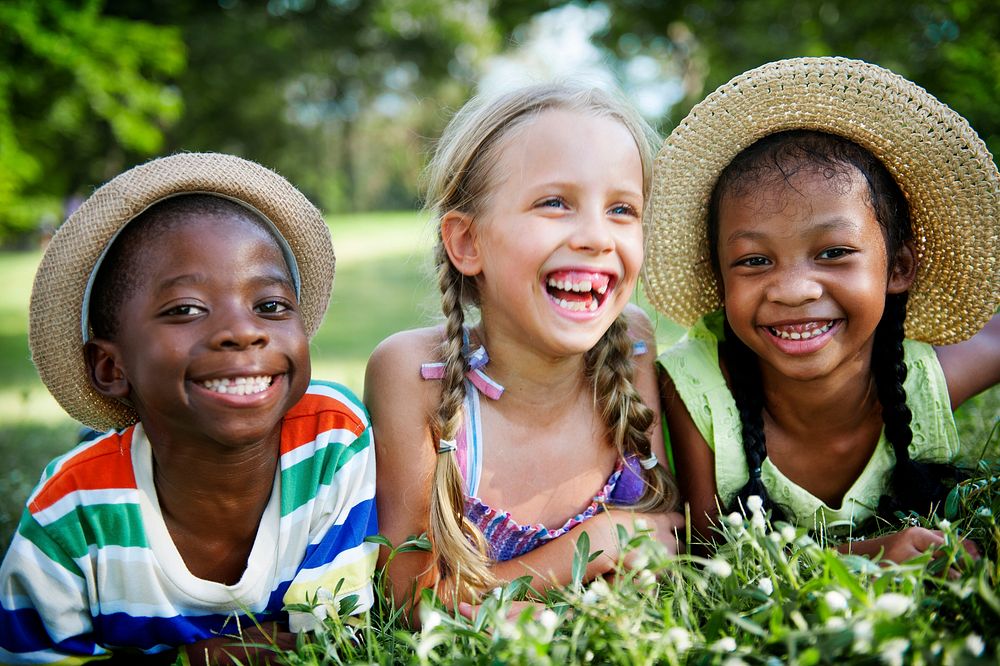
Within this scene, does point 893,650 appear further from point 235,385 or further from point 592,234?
point 235,385

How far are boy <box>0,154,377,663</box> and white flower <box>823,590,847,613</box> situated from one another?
1194 mm

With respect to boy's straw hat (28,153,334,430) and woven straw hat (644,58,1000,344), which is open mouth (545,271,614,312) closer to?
woven straw hat (644,58,1000,344)

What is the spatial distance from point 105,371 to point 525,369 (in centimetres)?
131

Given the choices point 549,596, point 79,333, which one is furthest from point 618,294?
point 79,333

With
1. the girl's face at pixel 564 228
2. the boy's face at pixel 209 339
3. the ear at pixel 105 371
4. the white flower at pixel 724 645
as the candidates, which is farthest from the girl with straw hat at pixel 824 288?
the ear at pixel 105 371

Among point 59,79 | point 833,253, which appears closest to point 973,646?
point 833,253

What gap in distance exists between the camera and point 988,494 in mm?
2506

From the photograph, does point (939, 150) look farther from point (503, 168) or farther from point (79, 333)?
point (79, 333)

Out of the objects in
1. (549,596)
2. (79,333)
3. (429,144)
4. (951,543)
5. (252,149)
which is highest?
(252,149)

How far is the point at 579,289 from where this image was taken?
268 centimetres

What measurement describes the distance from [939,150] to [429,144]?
1.84m

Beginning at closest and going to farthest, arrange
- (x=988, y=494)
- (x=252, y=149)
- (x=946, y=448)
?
(x=988, y=494) < (x=946, y=448) < (x=252, y=149)

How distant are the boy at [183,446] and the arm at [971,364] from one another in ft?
7.09

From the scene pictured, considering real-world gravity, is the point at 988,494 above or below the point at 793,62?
below
